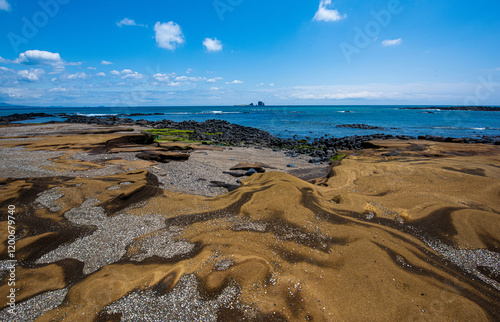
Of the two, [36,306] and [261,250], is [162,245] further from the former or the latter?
[261,250]

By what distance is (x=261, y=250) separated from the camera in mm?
4949

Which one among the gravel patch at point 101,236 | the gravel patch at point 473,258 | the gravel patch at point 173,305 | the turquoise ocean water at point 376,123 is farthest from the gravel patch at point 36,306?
the turquoise ocean water at point 376,123

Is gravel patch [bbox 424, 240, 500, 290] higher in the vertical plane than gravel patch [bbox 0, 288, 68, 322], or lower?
lower

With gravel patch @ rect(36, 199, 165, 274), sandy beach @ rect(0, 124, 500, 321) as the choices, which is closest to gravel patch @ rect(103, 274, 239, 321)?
sandy beach @ rect(0, 124, 500, 321)

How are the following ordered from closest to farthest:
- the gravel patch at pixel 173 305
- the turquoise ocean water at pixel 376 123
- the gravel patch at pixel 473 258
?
the gravel patch at pixel 173 305 < the gravel patch at pixel 473 258 < the turquoise ocean water at pixel 376 123

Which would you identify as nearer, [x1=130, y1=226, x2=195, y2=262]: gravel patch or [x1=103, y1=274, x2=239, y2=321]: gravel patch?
[x1=103, y1=274, x2=239, y2=321]: gravel patch

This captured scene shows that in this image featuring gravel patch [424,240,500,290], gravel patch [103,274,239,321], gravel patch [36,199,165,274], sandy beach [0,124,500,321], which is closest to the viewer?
gravel patch [103,274,239,321]

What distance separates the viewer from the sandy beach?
3.72 meters

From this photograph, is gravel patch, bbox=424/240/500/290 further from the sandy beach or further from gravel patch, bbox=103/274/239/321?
gravel patch, bbox=103/274/239/321

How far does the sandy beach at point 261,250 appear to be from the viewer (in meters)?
3.72

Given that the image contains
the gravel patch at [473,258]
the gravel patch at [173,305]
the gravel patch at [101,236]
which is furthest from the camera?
the gravel patch at [101,236]

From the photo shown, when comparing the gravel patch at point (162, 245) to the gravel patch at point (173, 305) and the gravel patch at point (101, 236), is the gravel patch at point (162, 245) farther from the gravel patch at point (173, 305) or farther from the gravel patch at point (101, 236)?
the gravel patch at point (173, 305)

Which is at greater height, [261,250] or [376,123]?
[261,250]

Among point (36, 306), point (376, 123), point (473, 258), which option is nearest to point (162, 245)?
point (36, 306)
